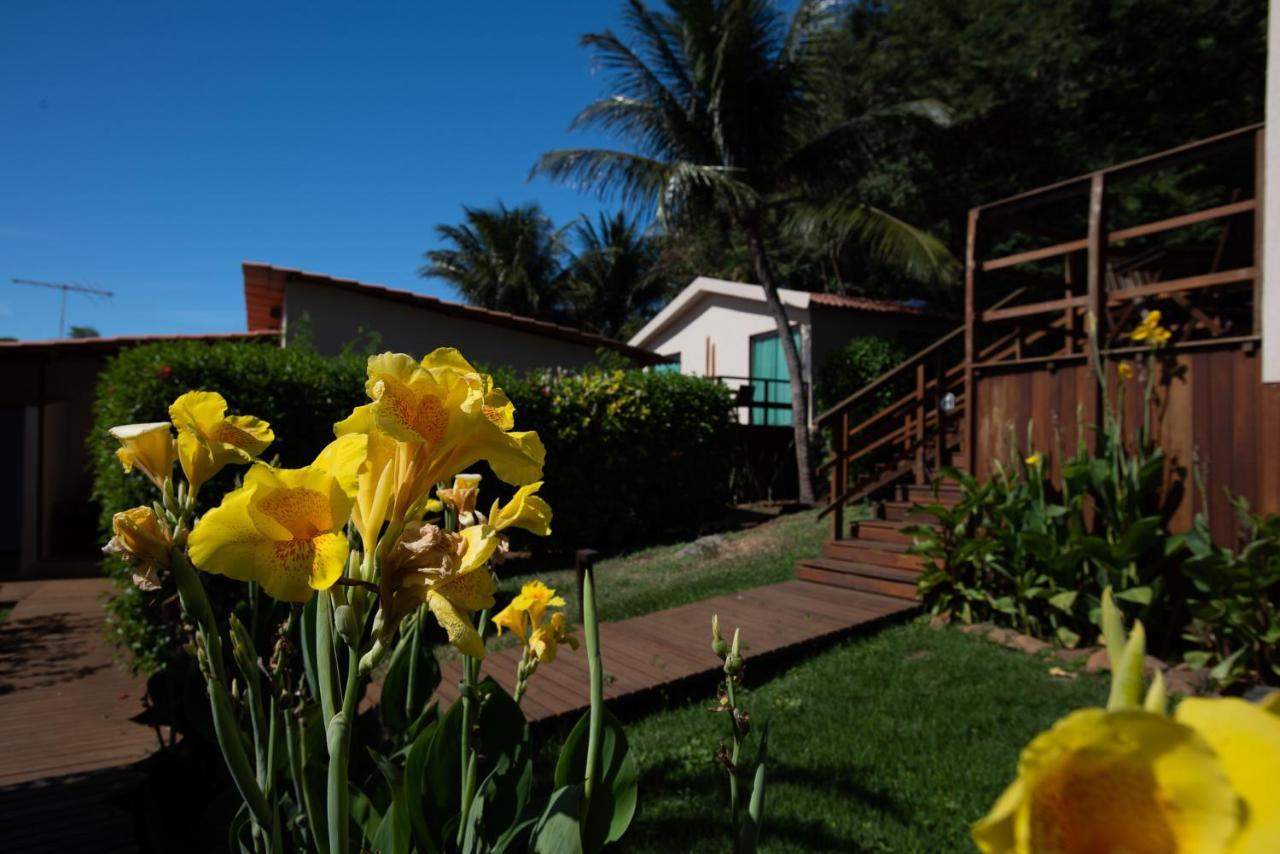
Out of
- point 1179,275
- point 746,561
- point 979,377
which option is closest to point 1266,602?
point 979,377

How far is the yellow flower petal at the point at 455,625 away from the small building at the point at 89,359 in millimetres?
8481

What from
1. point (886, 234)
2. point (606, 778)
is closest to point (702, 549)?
point (886, 234)

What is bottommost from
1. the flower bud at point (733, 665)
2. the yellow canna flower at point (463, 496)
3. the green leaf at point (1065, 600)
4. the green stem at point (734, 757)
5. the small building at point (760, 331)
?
the green leaf at point (1065, 600)

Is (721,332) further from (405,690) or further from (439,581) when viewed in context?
(439,581)

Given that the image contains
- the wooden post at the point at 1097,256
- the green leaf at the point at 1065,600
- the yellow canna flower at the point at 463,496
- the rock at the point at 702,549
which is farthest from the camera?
the rock at the point at 702,549

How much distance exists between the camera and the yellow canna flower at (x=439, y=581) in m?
0.64

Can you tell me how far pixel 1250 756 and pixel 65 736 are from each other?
5.50 m

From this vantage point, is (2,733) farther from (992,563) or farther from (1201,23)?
(1201,23)

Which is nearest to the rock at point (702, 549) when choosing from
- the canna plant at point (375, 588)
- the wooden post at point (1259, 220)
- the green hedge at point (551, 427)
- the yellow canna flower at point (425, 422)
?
the green hedge at point (551, 427)

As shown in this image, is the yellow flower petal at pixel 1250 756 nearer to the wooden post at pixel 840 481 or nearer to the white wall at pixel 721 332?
the wooden post at pixel 840 481

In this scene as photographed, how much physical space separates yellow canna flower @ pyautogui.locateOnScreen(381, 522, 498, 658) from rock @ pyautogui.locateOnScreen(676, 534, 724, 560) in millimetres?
8301

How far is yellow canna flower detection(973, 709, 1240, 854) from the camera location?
29cm

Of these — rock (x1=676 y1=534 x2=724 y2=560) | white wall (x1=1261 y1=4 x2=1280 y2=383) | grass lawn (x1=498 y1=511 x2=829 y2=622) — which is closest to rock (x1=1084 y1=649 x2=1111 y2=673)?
white wall (x1=1261 y1=4 x2=1280 y2=383)

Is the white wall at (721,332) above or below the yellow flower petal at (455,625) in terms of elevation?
above
